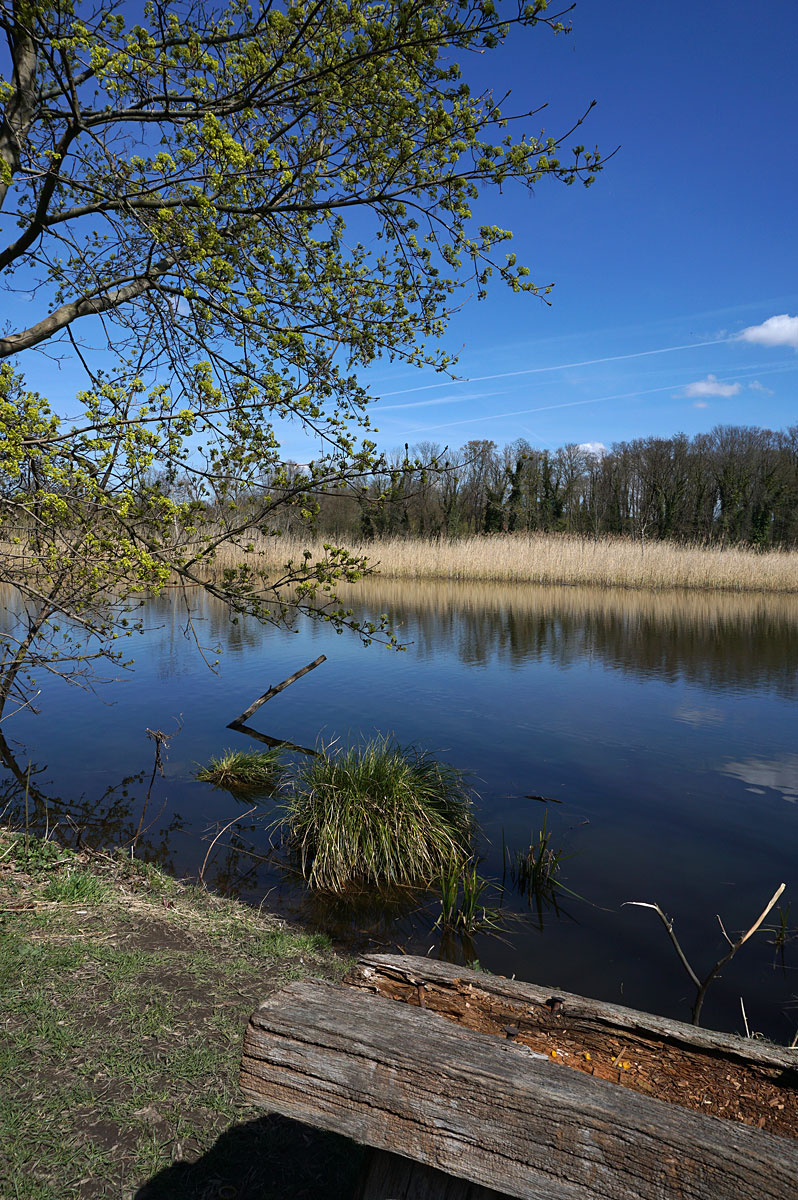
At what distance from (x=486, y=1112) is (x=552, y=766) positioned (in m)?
6.99

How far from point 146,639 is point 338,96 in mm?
14633

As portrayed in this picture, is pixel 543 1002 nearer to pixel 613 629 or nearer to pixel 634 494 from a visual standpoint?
pixel 613 629

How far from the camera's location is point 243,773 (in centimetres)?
770

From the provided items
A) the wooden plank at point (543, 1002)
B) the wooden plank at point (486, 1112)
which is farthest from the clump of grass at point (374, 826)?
the wooden plank at point (486, 1112)

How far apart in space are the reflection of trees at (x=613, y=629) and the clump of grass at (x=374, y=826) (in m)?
8.07

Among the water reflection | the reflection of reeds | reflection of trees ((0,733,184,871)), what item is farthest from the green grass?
the water reflection

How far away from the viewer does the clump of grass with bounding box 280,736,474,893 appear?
5.62 metres

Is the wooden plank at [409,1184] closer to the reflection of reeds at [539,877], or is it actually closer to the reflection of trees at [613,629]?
the reflection of reeds at [539,877]

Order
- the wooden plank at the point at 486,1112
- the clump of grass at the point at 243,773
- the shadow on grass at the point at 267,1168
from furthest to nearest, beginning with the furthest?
the clump of grass at the point at 243,773, the shadow on grass at the point at 267,1168, the wooden plank at the point at 486,1112

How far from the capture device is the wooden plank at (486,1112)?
1.47 meters

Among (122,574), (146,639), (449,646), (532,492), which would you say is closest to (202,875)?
(122,574)

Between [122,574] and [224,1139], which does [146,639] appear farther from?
[224,1139]

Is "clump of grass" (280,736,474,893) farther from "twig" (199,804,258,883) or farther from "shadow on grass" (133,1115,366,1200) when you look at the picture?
"shadow on grass" (133,1115,366,1200)

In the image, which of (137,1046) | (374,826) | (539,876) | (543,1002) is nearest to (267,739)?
(374,826)
